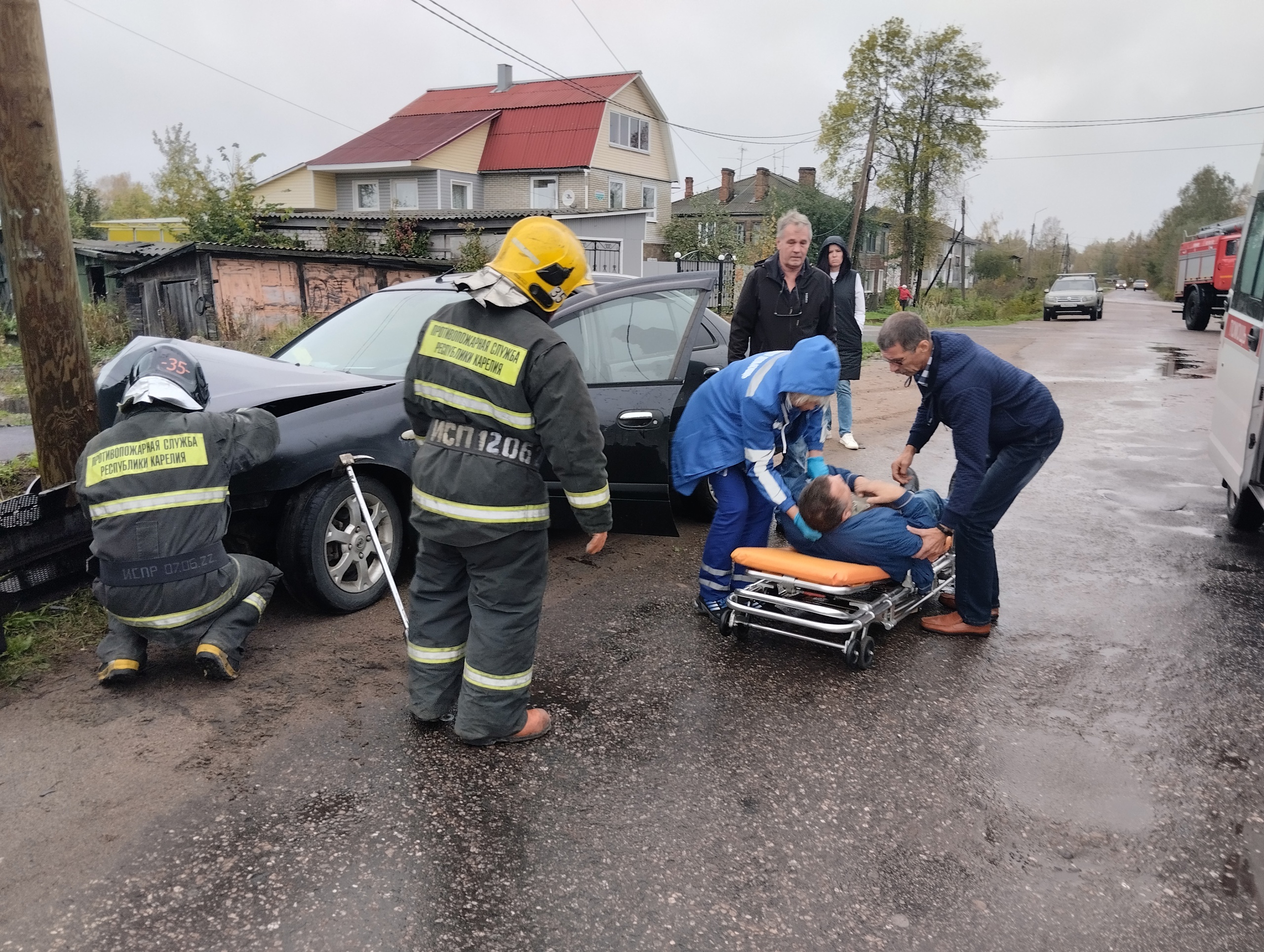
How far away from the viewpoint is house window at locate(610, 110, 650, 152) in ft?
120

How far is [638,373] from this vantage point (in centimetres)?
529

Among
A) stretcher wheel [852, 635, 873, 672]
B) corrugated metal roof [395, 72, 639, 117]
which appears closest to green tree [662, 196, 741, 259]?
corrugated metal roof [395, 72, 639, 117]

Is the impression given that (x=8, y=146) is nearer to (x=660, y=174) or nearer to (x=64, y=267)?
(x=64, y=267)

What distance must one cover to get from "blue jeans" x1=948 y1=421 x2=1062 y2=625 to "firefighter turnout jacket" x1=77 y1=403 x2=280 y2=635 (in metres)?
3.31

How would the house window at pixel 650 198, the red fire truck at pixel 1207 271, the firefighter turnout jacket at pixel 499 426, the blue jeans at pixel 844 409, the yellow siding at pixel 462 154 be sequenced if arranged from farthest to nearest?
the house window at pixel 650 198, the yellow siding at pixel 462 154, the red fire truck at pixel 1207 271, the blue jeans at pixel 844 409, the firefighter turnout jacket at pixel 499 426

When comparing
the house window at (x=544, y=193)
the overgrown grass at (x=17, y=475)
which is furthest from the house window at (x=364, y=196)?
the overgrown grass at (x=17, y=475)

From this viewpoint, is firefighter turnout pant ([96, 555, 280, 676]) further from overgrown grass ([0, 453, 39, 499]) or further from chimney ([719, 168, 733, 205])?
chimney ([719, 168, 733, 205])

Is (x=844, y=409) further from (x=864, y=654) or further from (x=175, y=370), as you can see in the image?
(x=175, y=370)

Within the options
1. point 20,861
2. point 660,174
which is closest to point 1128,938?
point 20,861

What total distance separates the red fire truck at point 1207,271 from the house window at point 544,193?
21650 mm

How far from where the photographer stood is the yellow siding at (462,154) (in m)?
34.1

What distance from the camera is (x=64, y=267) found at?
14.4 ft

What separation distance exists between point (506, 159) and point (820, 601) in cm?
3476

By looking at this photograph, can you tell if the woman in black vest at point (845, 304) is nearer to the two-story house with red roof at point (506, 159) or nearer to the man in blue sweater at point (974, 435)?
the man in blue sweater at point (974, 435)
